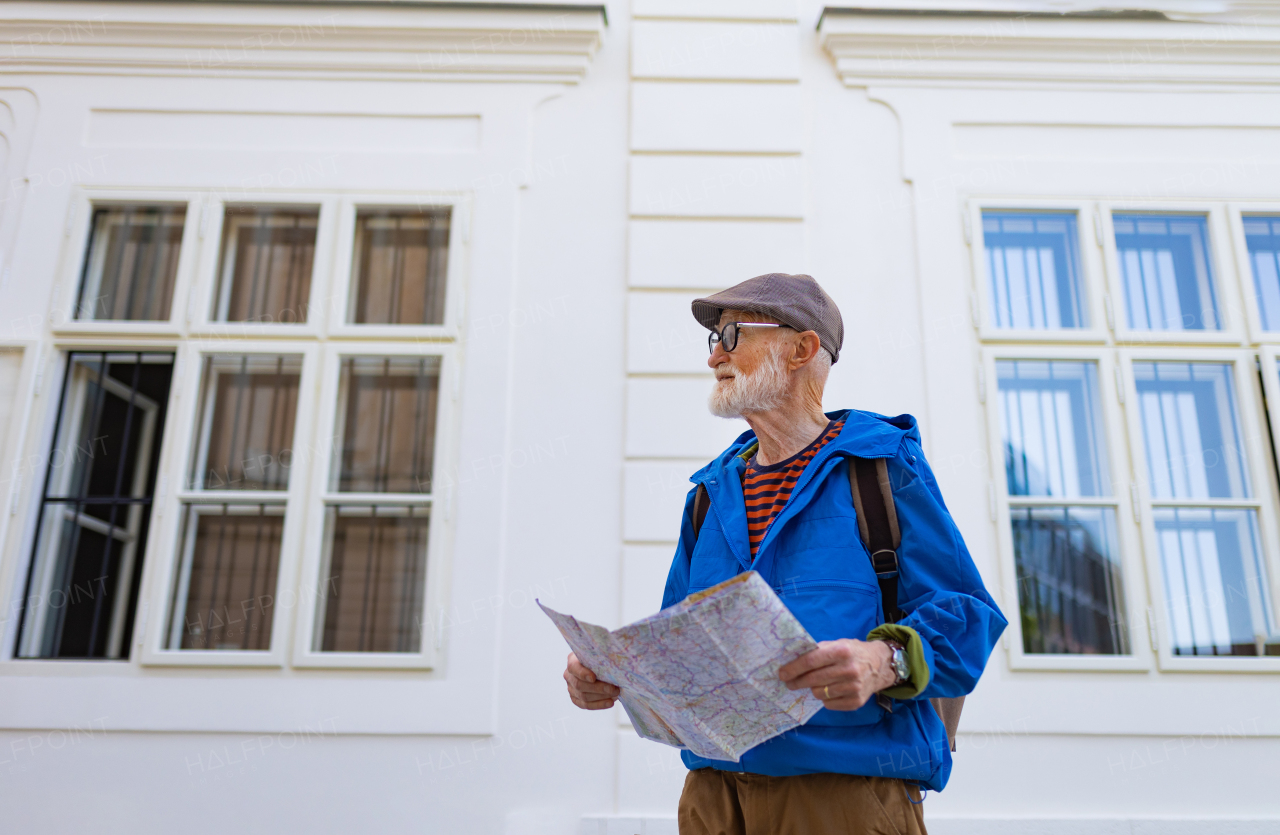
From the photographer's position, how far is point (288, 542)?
11.4 ft

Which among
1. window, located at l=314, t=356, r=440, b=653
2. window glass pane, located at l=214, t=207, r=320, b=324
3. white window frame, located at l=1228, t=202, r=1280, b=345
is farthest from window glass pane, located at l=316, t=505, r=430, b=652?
white window frame, located at l=1228, t=202, r=1280, b=345

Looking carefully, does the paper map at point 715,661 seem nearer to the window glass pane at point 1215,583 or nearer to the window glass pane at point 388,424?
the window glass pane at point 388,424

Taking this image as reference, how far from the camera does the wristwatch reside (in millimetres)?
1533

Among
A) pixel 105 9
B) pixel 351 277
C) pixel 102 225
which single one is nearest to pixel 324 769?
pixel 351 277

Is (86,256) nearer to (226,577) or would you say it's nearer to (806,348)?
(226,577)

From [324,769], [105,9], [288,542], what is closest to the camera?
[324,769]

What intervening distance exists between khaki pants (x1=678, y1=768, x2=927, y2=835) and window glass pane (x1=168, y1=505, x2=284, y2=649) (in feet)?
7.44

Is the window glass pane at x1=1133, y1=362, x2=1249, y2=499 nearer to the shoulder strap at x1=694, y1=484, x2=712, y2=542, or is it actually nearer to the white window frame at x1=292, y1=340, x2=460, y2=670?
the shoulder strap at x1=694, y1=484, x2=712, y2=542

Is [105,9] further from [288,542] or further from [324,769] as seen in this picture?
[324,769]

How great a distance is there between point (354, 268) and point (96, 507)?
1.39 meters

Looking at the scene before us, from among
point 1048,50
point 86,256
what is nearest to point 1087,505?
point 1048,50

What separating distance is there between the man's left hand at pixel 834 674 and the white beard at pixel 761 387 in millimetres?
717

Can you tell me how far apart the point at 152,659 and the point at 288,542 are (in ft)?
1.97

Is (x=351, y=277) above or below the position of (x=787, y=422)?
above
